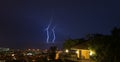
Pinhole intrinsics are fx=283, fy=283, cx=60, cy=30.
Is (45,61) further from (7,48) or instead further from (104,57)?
(7,48)

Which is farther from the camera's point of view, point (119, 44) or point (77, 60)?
point (77, 60)

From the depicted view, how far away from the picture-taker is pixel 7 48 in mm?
82062

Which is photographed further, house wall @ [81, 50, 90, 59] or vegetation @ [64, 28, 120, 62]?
house wall @ [81, 50, 90, 59]

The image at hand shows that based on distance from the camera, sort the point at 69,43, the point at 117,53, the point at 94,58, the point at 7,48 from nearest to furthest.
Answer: the point at 117,53, the point at 94,58, the point at 69,43, the point at 7,48

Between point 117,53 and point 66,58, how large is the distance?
11650 millimetres

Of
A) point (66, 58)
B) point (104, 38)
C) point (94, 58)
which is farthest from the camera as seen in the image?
point (66, 58)

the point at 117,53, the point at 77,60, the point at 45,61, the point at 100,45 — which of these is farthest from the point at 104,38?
the point at 45,61

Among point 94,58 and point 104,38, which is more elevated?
point 104,38

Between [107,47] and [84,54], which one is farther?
[84,54]

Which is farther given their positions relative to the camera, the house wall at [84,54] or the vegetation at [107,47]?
the house wall at [84,54]

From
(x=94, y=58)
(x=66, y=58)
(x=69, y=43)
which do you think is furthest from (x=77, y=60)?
(x=69, y=43)

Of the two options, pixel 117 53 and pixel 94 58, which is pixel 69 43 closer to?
pixel 94 58

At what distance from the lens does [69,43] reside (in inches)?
1665

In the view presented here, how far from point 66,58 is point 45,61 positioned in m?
2.84
